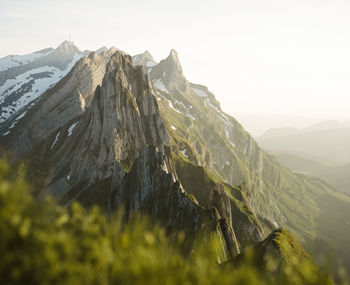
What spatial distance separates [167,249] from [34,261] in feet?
12.5

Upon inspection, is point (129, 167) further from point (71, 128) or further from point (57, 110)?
point (57, 110)

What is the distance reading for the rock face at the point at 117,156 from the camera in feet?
194

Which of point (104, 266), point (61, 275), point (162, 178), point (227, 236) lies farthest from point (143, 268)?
point (162, 178)

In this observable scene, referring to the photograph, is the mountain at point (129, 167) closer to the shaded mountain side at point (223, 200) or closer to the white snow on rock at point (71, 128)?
the shaded mountain side at point (223, 200)

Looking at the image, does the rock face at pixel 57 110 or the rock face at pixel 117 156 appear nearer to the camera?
the rock face at pixel 117 156

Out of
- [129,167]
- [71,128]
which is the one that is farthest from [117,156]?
[71,128]

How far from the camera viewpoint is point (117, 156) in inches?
3583

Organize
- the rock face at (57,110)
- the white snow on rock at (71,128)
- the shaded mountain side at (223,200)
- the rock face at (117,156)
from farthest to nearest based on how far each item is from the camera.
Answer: the rock face at (57,110) < the white snow on rock at (71,128) < the shaded mountain side at (223,200) < the rock face at (117,156)

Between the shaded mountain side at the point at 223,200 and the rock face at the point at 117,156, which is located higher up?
the rock face at the point at 117,156

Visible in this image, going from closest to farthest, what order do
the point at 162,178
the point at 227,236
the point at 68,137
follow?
1. the point at 227,236
2. the point at 162,178
3. the point at 68,137

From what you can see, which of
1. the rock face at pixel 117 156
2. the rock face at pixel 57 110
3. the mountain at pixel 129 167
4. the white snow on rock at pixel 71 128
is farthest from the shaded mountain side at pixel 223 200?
the rock face at pixel 57 110

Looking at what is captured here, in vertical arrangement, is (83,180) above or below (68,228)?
below

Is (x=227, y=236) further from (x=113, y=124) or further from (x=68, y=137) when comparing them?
(x=68, y=137)

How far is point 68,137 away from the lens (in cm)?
11369
